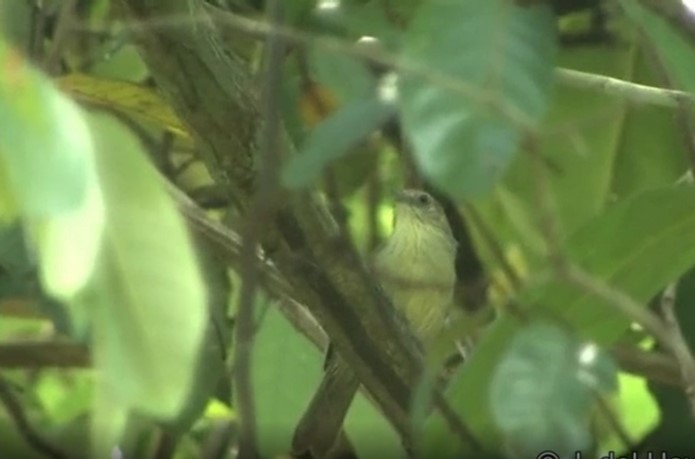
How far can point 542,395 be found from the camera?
986mm

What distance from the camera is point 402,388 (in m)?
1.56

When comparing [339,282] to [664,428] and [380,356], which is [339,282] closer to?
[380,356]

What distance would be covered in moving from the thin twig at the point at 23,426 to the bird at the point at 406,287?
317 millimetres

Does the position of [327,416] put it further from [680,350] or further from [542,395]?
[542,395]

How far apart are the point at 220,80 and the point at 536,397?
0.52 meters

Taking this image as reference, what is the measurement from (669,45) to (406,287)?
61.0 inches

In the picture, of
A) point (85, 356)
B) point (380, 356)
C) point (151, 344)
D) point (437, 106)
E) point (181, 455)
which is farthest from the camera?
point (181, 455)

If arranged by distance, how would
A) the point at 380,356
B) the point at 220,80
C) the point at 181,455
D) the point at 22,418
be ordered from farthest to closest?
the point at 181,455
the point at 22,418
the point at 380,356
the point at 220,80

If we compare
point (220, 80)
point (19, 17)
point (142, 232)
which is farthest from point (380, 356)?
point (142, 232)

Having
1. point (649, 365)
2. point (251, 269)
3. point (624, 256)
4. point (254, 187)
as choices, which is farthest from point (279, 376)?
point (251, 269)

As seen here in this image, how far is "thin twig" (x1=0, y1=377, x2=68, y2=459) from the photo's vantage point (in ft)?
6.36

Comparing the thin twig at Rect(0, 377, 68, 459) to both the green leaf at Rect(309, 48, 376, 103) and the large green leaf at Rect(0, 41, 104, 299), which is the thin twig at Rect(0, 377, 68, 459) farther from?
the large green leaf at Rect(0, 41, 104, 299)

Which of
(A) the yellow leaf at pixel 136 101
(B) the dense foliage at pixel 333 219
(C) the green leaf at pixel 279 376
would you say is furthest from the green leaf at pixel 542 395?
(C) the green leaf at pixel 279 376

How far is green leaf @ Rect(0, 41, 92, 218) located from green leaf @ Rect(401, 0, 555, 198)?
0.26 m
